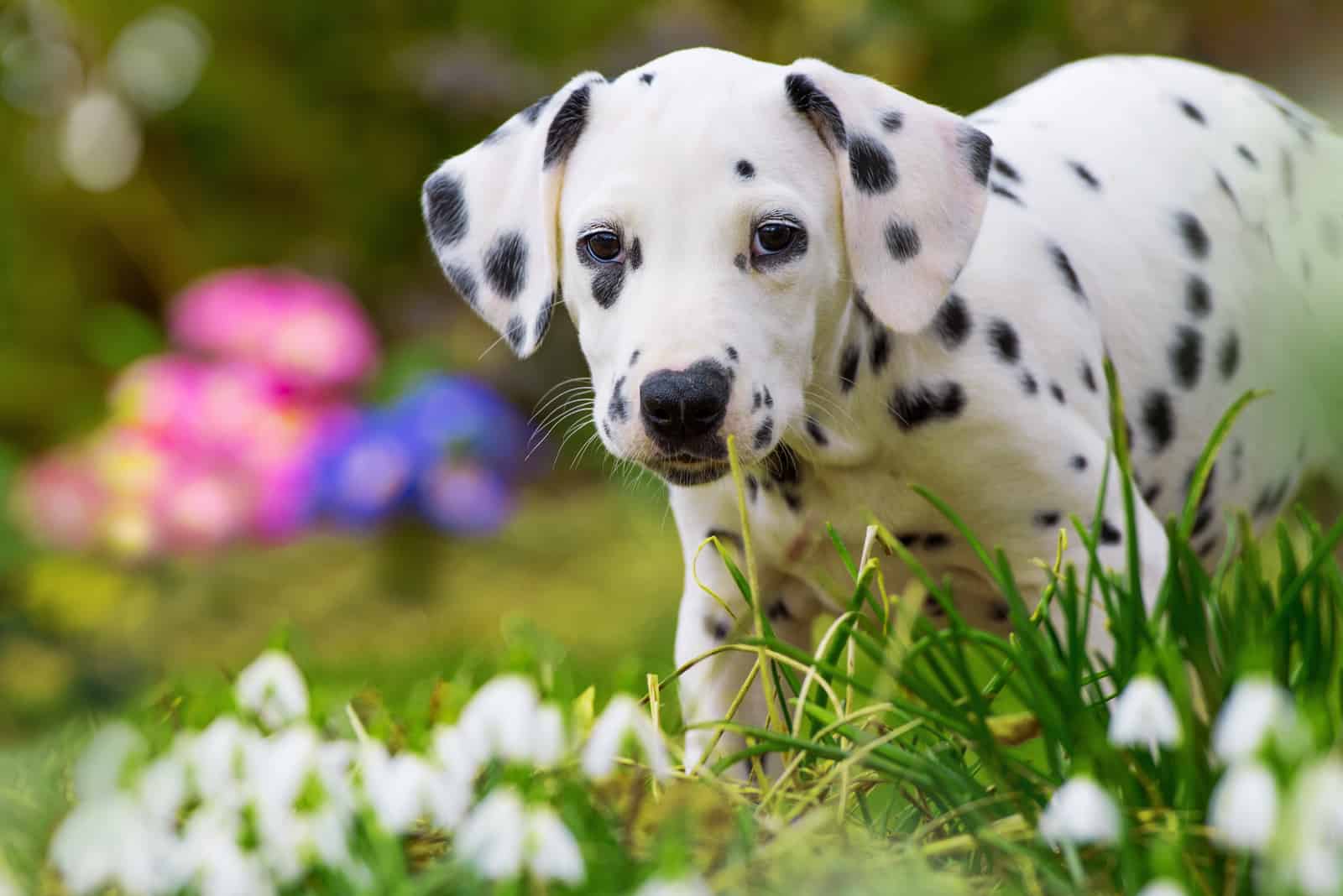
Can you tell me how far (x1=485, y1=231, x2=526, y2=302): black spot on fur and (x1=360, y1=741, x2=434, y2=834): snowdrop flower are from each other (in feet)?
3.99

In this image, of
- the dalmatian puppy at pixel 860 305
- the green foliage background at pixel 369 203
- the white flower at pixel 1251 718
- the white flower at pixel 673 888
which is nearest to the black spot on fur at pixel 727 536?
the dalmatian puppy at pixel 860 305

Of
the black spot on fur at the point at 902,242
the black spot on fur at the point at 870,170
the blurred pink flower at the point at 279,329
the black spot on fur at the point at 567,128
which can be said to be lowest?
the blurred pink flower at the point at 279,329

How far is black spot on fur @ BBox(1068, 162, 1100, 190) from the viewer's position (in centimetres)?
331

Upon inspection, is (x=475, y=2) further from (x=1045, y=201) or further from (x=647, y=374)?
(x=647, y=374)

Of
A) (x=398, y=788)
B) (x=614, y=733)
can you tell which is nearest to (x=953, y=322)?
(x=614, y=733)

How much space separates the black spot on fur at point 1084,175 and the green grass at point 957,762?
4.56 feet

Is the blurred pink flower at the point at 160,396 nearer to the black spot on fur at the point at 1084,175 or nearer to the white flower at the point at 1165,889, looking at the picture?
the black spot on fur at the point at 1084,175

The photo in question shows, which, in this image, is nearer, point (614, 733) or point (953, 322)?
point (614, 733)

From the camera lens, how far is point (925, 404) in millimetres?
2713

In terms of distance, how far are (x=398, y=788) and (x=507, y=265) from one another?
1352 millimetres

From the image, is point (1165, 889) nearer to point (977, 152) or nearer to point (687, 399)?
point (687, 399)

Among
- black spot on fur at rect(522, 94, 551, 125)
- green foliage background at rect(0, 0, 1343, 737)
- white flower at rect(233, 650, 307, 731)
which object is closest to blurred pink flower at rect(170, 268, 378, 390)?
green foliage background at rect(0, 0, 1343, 737)

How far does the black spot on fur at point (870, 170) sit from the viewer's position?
2584 mm

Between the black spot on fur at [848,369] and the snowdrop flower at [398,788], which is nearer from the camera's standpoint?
the snowdrop flower at [398,788]
